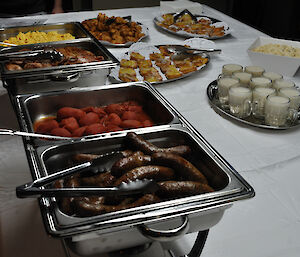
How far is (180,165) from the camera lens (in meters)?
0.73

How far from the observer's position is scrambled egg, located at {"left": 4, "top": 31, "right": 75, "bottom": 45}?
1647 millimetres

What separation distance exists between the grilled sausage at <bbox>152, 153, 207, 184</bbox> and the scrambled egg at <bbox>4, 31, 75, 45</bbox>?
1.11 m

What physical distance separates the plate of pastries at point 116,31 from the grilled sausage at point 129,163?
1.13 meters

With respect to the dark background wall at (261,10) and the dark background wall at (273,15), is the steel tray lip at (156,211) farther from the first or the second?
the dark background wall at (273,15)

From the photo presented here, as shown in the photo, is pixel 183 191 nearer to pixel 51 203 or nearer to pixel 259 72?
pixel 51 203

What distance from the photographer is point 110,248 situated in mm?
629

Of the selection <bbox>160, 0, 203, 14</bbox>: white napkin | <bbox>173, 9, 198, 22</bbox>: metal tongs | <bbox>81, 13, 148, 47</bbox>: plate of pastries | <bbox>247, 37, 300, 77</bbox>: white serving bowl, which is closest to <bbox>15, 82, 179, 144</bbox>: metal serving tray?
<bbox>247, 37, 300, 77</bbox>: white serving bowl

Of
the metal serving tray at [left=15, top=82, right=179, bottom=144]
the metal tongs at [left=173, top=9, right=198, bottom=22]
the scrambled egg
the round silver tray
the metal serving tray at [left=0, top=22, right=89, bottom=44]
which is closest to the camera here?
the metal serving tray at [left=15, top=82, right=179, bottom=144]

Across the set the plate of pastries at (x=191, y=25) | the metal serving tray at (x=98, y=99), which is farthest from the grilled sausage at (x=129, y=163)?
the plate of pastries at (x=191, y=25)

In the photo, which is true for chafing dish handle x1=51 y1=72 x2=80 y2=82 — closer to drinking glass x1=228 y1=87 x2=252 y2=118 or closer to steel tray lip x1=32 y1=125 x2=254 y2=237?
drinking glass x1=228 y1=87 x2=252 y2=118

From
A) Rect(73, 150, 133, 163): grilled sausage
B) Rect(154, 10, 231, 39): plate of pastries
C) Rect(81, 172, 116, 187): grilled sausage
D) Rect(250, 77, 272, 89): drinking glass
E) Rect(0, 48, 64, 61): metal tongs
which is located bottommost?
Rect(154, 10, 231, 39): plate of pastries

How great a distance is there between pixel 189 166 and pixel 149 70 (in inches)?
31.5

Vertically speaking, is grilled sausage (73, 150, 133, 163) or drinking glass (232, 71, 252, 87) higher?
grilled sausage (73, 150, 133, 163)

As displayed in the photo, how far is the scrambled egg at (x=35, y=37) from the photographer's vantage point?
1647 millimetres
